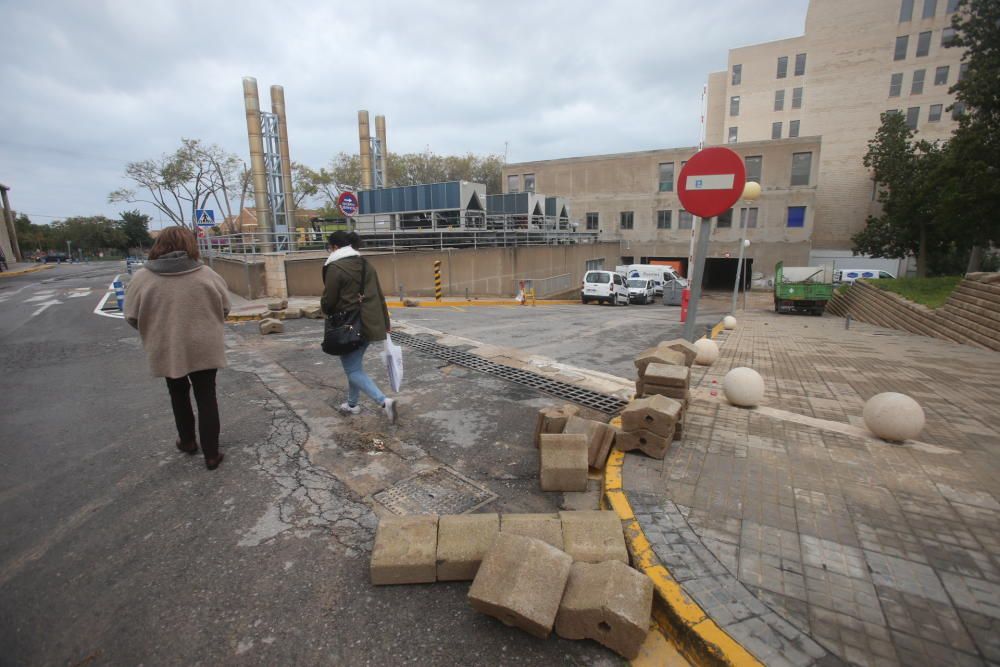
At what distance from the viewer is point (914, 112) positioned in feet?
135

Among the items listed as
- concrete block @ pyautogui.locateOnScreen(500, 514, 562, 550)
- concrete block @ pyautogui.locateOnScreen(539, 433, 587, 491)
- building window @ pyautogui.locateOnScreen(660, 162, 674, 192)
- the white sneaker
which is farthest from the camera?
building window @ pyautogui.locateOnScreen(660, 162, 674, 192)

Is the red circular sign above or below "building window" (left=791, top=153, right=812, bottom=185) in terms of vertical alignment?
below

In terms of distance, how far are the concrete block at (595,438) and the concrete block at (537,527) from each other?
1.08 meters

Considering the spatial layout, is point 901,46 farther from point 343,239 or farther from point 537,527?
point 537,527

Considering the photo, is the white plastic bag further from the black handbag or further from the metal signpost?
the metal signpost

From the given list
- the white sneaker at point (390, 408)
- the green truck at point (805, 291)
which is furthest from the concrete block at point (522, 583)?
the green truck at point (805, 291)

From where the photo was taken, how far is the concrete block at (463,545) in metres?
2.62

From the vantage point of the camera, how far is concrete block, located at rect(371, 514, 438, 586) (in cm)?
258

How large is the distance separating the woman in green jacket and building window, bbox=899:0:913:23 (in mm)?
58890

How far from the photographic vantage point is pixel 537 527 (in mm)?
2758

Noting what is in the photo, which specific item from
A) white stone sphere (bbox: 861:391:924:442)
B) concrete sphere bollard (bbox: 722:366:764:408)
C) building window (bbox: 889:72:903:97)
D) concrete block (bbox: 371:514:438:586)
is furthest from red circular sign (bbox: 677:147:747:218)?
Result: building window (bbox: 889:72:903:97)

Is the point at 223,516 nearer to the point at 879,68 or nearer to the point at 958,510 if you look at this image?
the point at 958,510

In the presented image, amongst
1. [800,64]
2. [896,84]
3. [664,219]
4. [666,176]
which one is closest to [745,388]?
[664,219]

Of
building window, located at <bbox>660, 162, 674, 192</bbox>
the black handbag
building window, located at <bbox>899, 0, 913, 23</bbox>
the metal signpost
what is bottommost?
the black handbag
